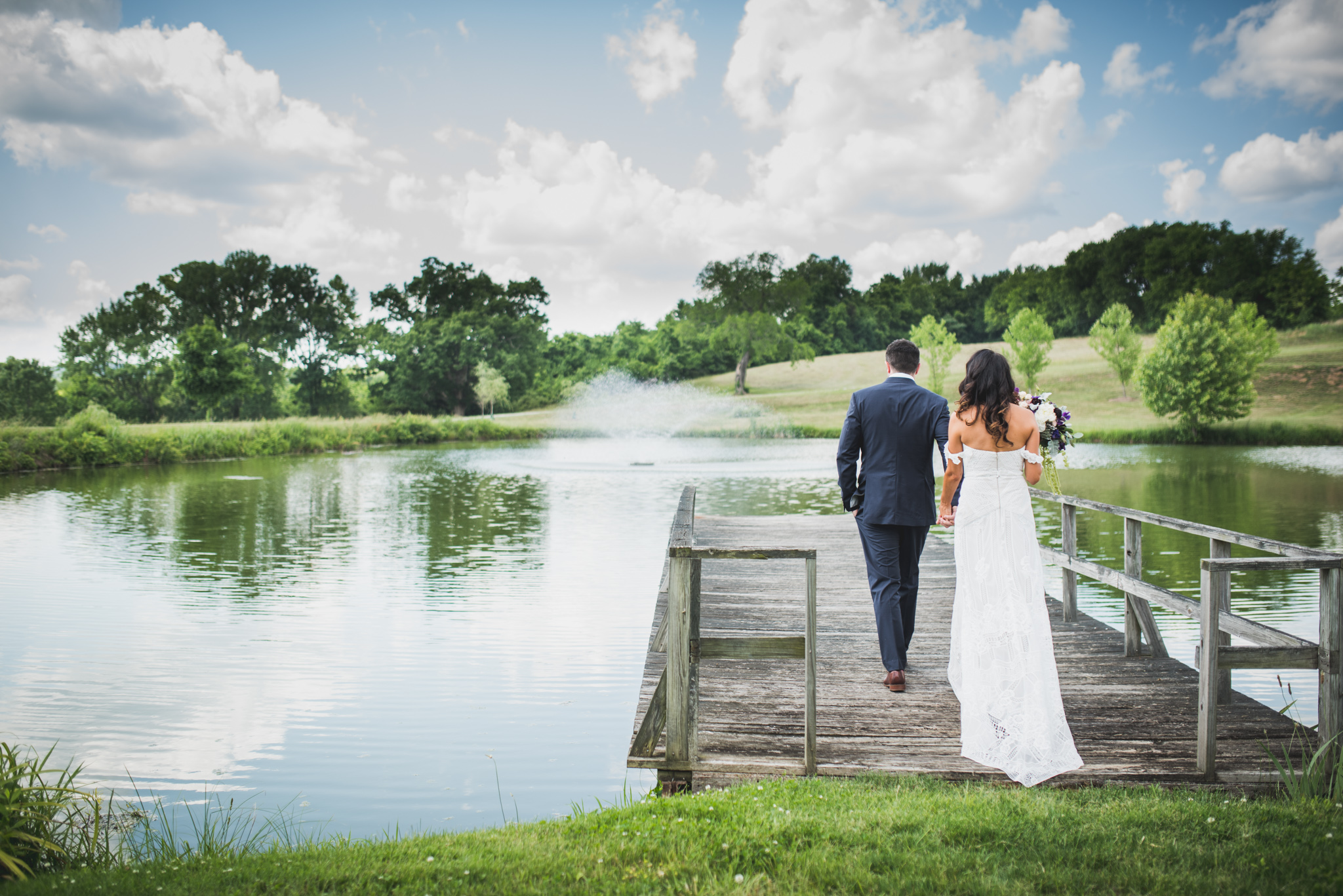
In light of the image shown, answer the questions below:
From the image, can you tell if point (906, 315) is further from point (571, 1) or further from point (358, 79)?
point (358, 79)

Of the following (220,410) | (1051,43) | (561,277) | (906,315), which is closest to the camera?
(220,410)

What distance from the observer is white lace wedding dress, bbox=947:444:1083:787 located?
11.8 feet

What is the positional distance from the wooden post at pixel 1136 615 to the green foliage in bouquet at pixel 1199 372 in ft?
120

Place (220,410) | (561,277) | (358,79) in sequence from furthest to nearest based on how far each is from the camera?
(561,277) < (358,79) < (220,410)

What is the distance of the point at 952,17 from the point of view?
56.3m

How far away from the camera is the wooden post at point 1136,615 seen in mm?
5129

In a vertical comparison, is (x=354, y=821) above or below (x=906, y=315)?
below

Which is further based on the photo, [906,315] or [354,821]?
[906,315]

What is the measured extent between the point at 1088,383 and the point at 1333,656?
171 feet

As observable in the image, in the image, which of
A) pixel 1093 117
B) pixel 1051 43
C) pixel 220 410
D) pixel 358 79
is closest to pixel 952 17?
pixel 1051 43

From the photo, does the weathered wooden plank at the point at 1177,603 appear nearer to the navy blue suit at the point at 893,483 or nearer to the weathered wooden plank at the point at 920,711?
the weathered wooden plank at the point at 920,711

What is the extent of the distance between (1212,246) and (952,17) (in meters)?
23.2

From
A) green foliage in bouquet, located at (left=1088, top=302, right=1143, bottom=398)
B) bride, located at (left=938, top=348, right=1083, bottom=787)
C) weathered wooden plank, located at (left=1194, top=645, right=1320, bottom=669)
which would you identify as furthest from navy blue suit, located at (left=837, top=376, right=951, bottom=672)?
green foliage in bouquet, located at (left=1088, top=302, right=1143, bottom=398)

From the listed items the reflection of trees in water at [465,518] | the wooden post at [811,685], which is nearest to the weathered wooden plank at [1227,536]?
the wooden post at [811,685]
